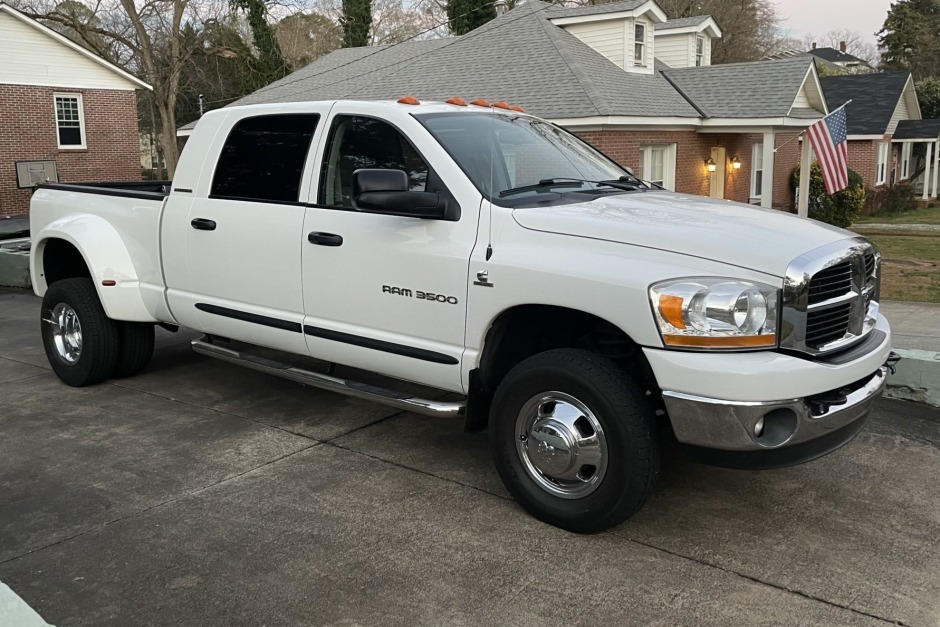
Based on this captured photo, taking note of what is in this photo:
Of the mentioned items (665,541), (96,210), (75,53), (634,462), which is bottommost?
(665,541)

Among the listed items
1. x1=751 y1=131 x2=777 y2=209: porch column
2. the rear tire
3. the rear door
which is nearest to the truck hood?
the rear door

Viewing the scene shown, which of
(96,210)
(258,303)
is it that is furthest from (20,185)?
(258,303)

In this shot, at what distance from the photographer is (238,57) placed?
39.8 m

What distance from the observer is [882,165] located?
32.5m

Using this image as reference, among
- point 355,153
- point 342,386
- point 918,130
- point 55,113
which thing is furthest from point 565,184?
point 918,130

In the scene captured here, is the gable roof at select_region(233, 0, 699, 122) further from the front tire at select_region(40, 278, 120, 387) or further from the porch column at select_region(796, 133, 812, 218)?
the front tire at select_region(40, 278, 120, 387)

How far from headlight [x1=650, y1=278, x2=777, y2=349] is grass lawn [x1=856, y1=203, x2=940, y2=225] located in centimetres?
2472

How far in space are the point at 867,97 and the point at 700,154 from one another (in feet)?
44.8

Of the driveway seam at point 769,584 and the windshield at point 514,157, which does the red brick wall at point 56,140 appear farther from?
the driveway seam at point 769,584

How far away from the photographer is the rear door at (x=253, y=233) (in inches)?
205

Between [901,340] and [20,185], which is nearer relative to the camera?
[901,340]

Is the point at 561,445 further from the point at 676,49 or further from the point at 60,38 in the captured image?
the point at 60,38

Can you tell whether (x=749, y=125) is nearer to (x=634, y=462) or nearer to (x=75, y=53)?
(x=634, y=462)

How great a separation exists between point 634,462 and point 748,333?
2.40 ft
